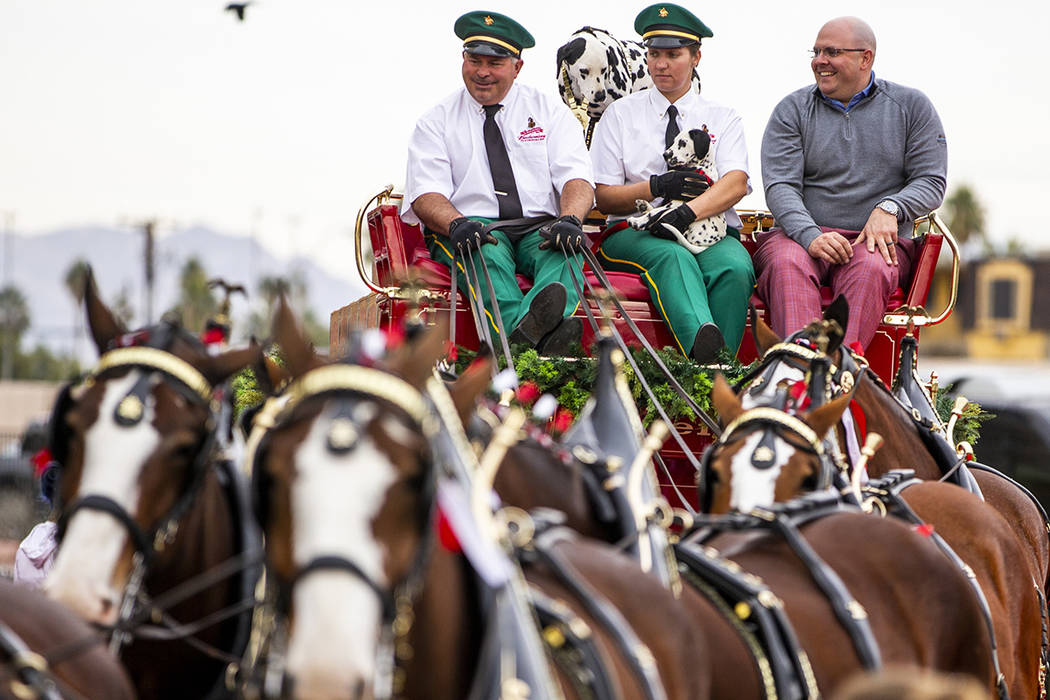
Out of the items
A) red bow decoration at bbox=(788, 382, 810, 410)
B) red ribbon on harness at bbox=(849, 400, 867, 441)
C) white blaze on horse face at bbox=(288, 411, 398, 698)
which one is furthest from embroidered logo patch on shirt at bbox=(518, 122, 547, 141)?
white blaze on horse face at bbox=(288, 411, 398, 698)

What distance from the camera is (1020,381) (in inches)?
1043

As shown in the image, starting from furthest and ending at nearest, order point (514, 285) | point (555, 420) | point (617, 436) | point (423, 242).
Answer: point (423, 242) < point (514, 285) < point (555, 420) < point (617, 436)

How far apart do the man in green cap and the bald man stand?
100 cm

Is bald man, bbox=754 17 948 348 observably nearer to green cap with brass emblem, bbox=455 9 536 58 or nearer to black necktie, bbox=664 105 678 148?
black necktie, bbox=664 105 678 148

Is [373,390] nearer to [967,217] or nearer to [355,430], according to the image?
[355,430]

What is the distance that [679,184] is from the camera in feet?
21.1

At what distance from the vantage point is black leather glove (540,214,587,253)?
5754 millimetres

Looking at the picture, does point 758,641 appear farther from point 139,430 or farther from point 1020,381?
point 1020,381

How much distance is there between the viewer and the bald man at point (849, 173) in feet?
21.0

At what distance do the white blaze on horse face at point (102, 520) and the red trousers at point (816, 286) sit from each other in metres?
3.76

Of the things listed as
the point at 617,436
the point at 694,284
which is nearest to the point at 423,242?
the point at 694,284

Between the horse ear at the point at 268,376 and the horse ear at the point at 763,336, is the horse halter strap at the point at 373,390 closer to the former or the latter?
the horse ear at the point at 268,376

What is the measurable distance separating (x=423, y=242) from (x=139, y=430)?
143 inches

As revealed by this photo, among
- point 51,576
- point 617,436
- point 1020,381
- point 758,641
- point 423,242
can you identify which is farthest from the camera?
point 1020,381
